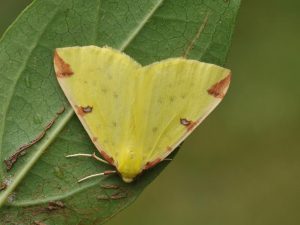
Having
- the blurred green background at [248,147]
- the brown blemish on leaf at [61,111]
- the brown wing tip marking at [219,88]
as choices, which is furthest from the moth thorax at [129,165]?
the blurred green background at [248,147]

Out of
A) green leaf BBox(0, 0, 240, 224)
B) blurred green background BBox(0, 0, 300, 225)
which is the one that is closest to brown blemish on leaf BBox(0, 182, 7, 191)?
green leaf BBox(0, 0, 240, 224)

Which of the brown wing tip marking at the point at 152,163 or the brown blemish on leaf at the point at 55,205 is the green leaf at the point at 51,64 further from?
the brown wing tip marking at the point at 152,163

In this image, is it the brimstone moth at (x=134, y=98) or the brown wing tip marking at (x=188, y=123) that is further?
the brown wing tip marking at (x=188, y=123)

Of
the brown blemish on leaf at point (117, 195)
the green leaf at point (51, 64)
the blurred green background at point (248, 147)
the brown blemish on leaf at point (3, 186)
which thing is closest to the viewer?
the green leaf at point (51, 64)

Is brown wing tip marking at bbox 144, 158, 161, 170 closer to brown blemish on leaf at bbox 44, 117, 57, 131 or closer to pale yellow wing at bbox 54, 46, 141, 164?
pale yellow wing at bbox 54, 46, 141, 164

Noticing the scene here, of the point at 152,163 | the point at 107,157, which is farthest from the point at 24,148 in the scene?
the point at 152,163

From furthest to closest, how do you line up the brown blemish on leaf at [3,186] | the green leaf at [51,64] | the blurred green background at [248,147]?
1. the blurred green background at [248,147]
2. the brown blemish on leaf at [3,186]
3. the green leaf at [51,64]

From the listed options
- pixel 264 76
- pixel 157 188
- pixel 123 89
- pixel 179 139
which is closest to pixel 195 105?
pixel 179 139
